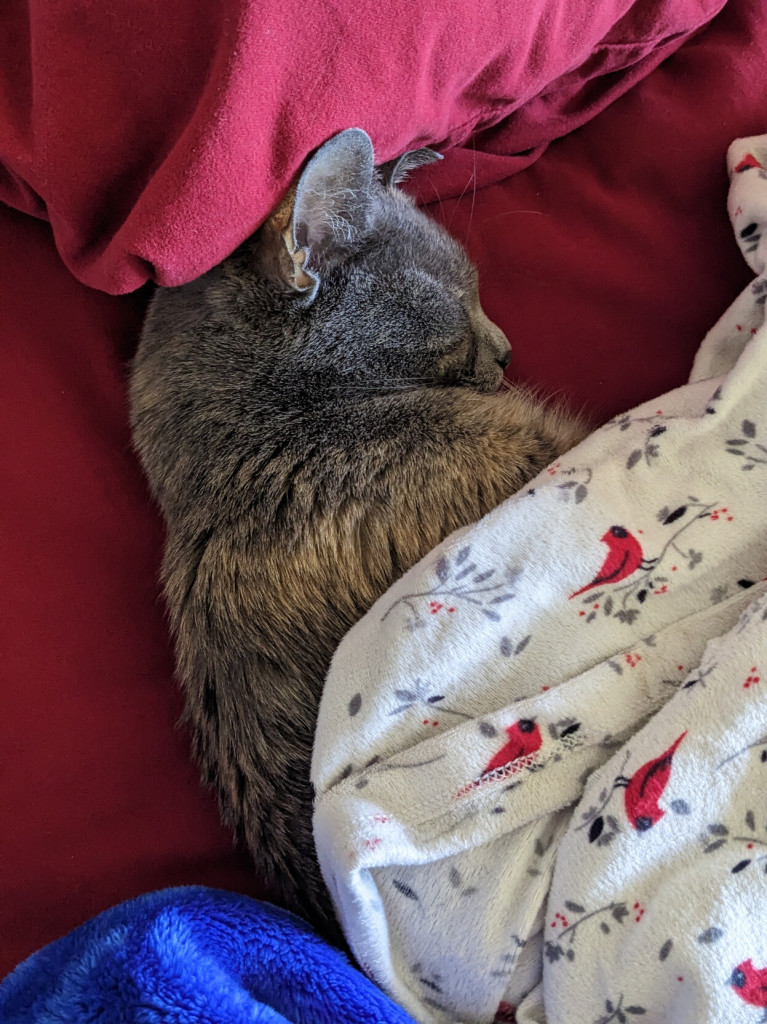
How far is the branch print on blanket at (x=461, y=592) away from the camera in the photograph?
90 centimetres

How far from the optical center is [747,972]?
0.73 metres

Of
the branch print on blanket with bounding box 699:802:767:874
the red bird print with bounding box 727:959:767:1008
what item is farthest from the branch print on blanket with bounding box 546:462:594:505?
the red bird print with bounding box 727:959:767:1008

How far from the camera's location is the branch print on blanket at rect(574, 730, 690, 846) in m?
0.79

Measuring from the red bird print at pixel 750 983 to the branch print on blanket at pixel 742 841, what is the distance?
0.08 meters

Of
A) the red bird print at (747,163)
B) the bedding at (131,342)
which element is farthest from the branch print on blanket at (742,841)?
the red bird print at (747,163)

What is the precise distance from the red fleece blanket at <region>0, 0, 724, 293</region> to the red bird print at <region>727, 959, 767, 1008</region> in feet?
3.21

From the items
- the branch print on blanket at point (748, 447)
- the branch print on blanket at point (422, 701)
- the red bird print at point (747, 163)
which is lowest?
the branch print on blanket at point (422, 701)

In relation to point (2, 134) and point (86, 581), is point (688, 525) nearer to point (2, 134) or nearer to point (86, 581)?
point (86, 581)

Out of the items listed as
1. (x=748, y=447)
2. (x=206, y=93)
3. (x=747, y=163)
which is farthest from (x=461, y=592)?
(x=747, y=163)

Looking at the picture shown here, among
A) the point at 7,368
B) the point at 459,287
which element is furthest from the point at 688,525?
the point at 7,368

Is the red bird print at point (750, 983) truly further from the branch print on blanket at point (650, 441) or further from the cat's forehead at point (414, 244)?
the cat's forehead at point (414, 244)

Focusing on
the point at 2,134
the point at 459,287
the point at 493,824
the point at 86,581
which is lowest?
the point at 493,824

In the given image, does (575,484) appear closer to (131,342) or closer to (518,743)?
(518,743)

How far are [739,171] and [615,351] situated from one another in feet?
1.03
